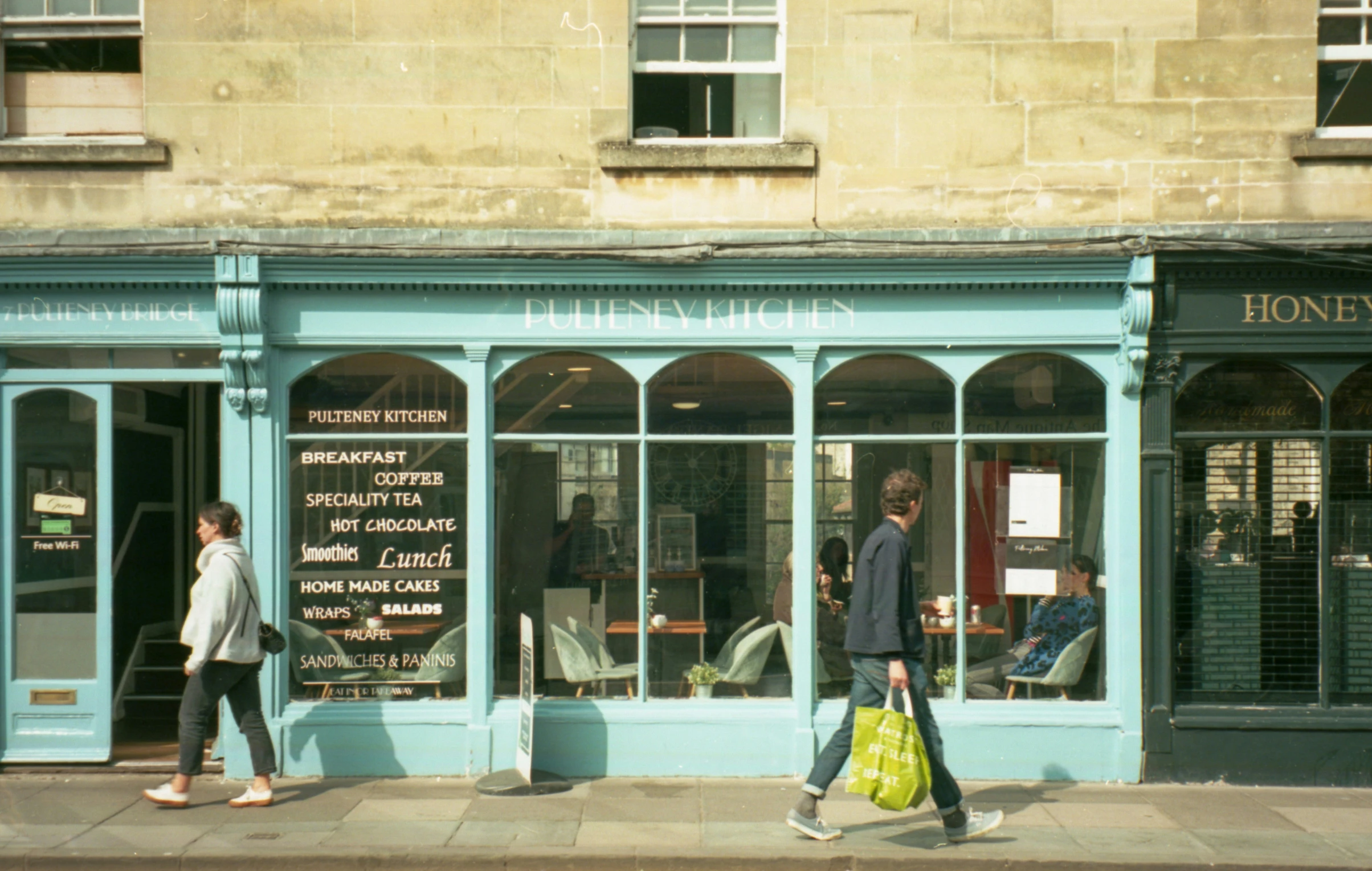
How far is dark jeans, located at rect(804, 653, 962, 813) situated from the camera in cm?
663

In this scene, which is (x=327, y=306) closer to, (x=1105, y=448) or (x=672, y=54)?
(x=672, y=54)

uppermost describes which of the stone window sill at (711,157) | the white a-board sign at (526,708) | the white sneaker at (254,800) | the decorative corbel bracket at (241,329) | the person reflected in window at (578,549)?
the stone window sill at (711,157)

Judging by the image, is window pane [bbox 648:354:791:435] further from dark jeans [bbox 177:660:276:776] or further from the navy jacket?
dark jeans [bbox 177:660:276:776]

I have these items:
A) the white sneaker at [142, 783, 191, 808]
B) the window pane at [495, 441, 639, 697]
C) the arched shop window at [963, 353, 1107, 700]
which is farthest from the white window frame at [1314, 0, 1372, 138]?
the white sneaker at [142, 783, 191, 808]

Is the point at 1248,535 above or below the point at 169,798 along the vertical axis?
above

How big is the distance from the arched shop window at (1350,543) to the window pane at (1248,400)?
21 centimetres

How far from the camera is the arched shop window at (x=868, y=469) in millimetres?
8508

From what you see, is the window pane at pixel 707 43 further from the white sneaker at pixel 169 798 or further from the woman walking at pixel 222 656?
the white sneaker at pixel 169 798

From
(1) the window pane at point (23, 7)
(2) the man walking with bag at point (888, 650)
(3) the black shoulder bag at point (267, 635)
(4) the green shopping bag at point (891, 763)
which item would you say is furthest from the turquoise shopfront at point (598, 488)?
(1) the window pane at point (23, 7)

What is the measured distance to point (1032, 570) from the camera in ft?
28.2

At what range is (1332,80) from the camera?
335 inches

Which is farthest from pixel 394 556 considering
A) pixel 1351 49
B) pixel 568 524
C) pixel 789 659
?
pixel 1351 49

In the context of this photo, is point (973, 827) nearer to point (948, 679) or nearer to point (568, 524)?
point (948, 679)

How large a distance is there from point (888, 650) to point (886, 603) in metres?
0.26
